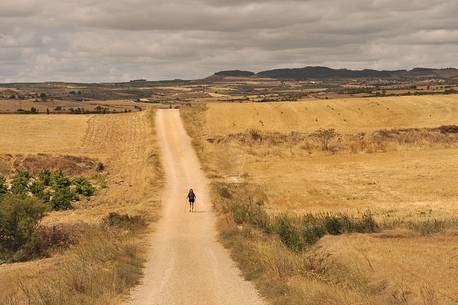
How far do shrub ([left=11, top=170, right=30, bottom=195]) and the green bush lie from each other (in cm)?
1462

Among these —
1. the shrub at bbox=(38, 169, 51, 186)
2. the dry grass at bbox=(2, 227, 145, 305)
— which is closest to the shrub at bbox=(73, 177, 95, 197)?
the shrub at bbox=(38, 169, 51, 186)

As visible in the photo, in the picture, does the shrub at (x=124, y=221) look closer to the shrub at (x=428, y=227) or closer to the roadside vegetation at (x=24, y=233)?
the roadside vegetation at (x=24, y=233)

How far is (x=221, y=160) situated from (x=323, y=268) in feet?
131

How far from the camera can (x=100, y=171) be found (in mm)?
57875

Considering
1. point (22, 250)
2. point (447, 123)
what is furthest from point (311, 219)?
point (447, 123)

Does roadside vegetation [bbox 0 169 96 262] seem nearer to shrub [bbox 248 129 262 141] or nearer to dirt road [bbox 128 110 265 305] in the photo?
dirt road [bbox 128 110 265 305]

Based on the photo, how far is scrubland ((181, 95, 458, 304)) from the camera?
17094mm

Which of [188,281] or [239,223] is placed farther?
[239,223]

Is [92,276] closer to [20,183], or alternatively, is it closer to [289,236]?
[289,236]

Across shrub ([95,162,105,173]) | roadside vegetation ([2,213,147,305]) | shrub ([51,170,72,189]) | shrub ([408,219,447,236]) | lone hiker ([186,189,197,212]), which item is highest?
roadside vegetation ([2,213,147,305])

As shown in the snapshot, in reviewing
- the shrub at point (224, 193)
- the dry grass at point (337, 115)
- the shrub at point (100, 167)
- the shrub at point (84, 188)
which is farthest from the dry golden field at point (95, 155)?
the dry grass at point (337, 115)

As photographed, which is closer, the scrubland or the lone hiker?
the scrubland

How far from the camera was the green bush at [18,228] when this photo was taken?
26.7 meters

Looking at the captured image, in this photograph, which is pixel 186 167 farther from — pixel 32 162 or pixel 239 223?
pixel 239 223
